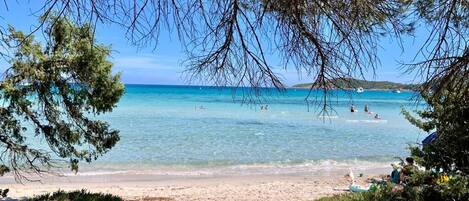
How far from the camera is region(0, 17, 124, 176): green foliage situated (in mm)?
6410

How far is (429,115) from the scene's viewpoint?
6.88 m

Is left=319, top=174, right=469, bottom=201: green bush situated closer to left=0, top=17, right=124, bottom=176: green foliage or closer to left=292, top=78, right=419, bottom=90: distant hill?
left=292, top=78, right=419, bottom=90: distant hill

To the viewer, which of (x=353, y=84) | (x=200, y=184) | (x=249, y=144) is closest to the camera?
(x=353, y=84)

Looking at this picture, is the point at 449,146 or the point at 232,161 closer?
the point at 449,146

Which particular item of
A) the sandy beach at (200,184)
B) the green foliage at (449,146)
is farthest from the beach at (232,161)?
the green foliage at (449,146)

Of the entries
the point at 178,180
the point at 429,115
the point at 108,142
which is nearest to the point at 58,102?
the point at 108,142

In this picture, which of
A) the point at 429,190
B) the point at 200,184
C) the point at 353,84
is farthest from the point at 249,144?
the point at 353,84

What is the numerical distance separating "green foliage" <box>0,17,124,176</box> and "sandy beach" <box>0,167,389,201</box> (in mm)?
3533

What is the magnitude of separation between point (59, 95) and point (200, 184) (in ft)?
21.4

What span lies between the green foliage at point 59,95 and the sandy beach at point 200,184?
353 centimetres

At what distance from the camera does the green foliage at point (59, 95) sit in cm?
641

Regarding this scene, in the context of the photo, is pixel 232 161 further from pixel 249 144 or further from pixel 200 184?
pixel 249 144

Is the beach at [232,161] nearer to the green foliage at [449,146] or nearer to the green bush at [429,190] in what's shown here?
the green foliage at [449,146]

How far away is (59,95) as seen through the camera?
667 cm
